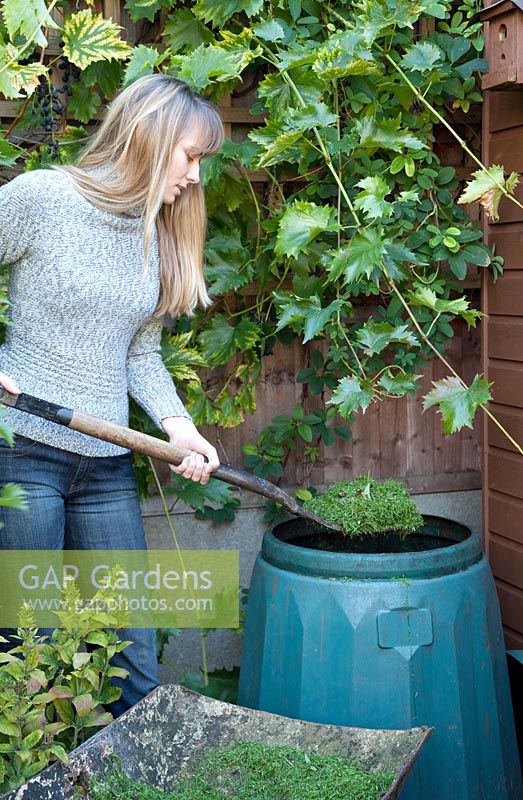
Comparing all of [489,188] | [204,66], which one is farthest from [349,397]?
[204,66]

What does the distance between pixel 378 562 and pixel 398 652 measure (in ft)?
0.54

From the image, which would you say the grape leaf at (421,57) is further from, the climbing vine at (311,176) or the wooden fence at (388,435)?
the wooden fence at (388,435)

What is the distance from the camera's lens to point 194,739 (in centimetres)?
168

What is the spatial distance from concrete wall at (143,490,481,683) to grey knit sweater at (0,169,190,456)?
0.68 meters

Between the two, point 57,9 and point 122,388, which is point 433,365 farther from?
point 57,9

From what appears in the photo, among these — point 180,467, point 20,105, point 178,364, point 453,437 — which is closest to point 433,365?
point 453,437

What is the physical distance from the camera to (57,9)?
2.23 metres

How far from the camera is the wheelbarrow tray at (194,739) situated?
1.53 m

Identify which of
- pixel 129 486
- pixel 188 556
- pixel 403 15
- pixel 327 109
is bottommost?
pixel 188 556

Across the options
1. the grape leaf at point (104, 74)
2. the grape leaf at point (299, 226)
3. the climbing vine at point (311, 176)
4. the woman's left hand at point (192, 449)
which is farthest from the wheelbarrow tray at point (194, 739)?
the grape leaf at point (104, 74)

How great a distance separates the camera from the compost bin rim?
1814 mm

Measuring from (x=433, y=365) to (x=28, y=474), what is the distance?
128cm

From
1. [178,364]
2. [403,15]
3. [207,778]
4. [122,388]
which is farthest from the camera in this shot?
[178,364]

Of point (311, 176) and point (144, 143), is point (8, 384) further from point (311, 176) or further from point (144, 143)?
point (311, 176)
